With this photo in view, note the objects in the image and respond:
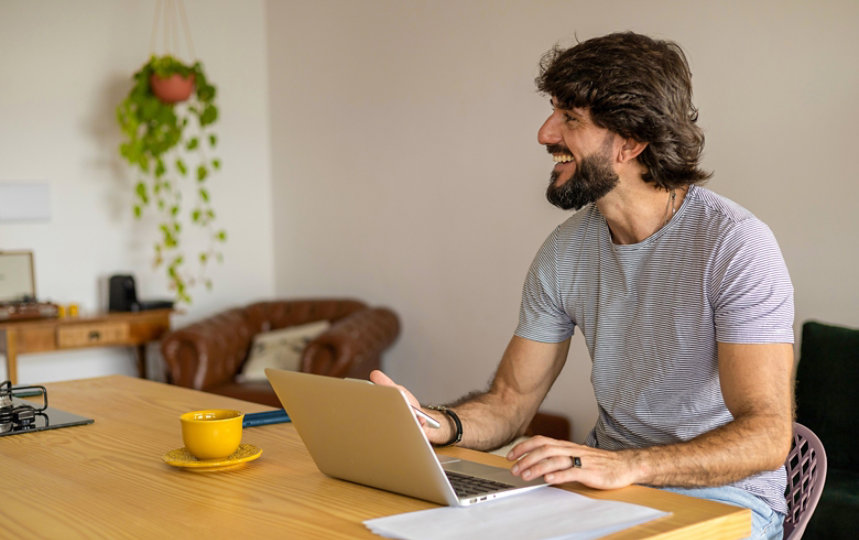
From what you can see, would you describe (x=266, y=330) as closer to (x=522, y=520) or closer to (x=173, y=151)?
(x=173, y=151)

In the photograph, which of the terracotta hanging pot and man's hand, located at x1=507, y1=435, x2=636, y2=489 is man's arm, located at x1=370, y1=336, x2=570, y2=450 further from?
the terracotta hanging pot

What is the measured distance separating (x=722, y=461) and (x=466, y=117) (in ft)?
10.3

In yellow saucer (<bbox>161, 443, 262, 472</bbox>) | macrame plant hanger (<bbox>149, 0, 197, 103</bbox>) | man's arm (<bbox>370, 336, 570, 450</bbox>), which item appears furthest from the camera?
macrame plant hanger (<bbox>149, 0, 197, 103</bbox>)

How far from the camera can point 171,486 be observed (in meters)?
1.36

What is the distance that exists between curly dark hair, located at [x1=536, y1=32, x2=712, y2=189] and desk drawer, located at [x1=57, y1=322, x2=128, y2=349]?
340 centimetres

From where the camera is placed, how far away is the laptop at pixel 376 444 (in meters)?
1.21

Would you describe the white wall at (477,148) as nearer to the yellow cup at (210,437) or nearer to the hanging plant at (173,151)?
the hanging plant at (173,151)

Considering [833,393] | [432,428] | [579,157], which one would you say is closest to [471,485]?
[432,428]

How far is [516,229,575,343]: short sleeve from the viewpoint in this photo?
6.53 feet

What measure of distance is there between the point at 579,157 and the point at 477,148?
2506mm

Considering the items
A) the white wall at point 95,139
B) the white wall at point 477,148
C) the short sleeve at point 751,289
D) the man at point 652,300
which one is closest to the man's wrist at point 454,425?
the man at point 652,300

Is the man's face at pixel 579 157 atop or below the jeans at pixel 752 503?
atop

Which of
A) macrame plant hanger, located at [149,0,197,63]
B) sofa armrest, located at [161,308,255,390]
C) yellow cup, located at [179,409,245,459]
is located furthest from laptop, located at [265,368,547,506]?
macrame plant hanger, located at [149,0,197,63]

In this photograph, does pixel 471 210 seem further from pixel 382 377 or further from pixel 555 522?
pixel 555 522
